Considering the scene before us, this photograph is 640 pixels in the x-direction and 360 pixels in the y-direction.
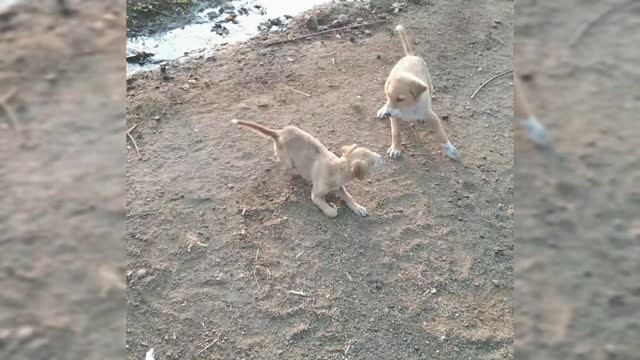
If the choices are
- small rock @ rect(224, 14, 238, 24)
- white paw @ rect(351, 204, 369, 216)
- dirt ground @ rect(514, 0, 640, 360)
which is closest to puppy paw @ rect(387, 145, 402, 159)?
white paw @ rect(351, 204, 369, 216)

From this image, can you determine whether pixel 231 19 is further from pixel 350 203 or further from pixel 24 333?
pixel 24 333

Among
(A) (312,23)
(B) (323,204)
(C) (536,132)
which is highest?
(C) (536,132)

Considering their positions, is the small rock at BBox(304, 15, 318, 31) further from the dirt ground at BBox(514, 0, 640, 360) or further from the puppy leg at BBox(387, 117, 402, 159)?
the dirt ground at BBox(514, 0, 640, 360)

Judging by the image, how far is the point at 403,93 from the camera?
158 inches

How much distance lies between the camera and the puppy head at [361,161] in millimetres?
3707

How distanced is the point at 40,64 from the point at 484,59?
2.94 meters

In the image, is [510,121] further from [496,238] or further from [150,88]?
[150,88]

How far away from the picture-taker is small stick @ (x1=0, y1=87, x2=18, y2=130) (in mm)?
3728

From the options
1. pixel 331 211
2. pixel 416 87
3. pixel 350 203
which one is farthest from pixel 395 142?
pixel 331 211

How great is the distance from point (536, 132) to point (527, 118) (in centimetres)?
7

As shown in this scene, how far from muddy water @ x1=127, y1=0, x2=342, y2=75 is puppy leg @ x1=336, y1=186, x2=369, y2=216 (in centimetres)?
192

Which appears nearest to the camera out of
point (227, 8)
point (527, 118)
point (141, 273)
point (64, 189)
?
point (527, 118)

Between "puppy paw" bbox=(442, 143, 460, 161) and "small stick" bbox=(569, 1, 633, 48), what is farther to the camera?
"puppy paw" bbox=(442, 143, 460, 161)

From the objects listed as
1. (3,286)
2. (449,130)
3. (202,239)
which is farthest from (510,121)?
(3,286)
